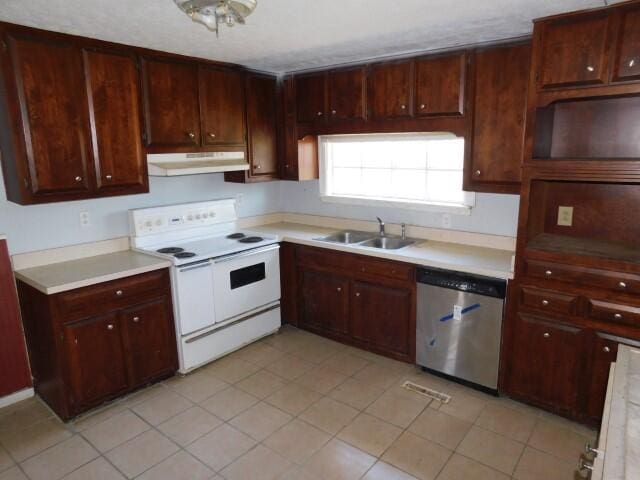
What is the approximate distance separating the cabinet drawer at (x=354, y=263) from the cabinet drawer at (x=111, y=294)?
3.88 ft

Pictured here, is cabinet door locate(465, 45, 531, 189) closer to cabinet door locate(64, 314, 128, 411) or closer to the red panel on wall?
cabinet door locate(64, 314, 128, 411)

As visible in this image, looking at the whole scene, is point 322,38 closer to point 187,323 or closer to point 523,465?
point 187,323

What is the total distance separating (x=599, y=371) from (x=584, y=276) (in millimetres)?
535

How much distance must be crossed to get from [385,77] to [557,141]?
49.1 inches

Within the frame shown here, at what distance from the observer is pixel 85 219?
3094 millimetres

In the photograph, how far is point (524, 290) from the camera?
262 cm

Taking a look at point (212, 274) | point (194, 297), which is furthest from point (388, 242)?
point (194, 297)

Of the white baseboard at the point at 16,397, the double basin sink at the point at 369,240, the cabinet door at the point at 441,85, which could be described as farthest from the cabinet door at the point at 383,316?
the white baseboard at the point at 16,397

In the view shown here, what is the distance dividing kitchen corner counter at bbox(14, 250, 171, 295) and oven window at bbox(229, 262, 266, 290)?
0.56 m

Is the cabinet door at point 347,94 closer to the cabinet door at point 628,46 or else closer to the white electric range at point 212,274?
the white electric range at point 212,274

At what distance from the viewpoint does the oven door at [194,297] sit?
3061 millimetres

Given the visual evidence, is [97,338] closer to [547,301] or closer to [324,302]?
[324,302]

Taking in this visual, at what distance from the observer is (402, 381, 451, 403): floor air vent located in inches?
113

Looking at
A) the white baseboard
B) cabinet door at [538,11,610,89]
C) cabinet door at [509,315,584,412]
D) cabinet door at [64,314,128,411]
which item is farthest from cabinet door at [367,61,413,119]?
the white baseboard
